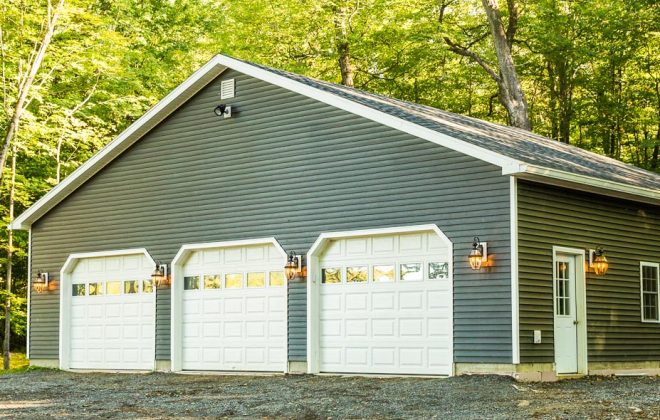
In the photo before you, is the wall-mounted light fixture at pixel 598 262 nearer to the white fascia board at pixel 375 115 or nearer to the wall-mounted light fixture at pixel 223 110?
the white fascia board at pixel 375 115

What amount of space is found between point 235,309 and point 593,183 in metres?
6.74

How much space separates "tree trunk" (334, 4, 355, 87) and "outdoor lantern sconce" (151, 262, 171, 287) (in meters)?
14.7

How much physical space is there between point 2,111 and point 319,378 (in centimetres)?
1492

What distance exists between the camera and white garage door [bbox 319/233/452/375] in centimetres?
1478

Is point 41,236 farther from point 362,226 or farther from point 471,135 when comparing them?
point 471,135

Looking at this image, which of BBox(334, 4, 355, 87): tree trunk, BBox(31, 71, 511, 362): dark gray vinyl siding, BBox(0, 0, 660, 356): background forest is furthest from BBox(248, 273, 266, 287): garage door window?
BBox(334, 4, 355, 87): tree trunk

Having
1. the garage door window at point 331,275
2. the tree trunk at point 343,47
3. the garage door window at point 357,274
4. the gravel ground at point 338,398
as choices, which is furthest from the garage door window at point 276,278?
the tree trunk at point 343,47

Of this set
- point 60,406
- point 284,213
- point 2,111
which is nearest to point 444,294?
point 284,213

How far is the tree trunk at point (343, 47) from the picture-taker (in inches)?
1247

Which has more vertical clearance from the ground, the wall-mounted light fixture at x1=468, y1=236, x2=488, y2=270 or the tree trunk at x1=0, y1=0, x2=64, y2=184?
the tree trunk at x1=0, y1=0, x2=64, y2=184

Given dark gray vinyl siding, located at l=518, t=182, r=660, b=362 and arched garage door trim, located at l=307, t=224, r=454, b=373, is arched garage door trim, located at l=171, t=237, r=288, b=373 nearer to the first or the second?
arched garage door trim, located at l=307, t=224, r=454, b=373

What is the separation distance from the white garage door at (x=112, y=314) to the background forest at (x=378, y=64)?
743 cm

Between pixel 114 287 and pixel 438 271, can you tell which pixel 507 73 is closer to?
pixel 114 287

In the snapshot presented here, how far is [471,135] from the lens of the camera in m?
15.5
